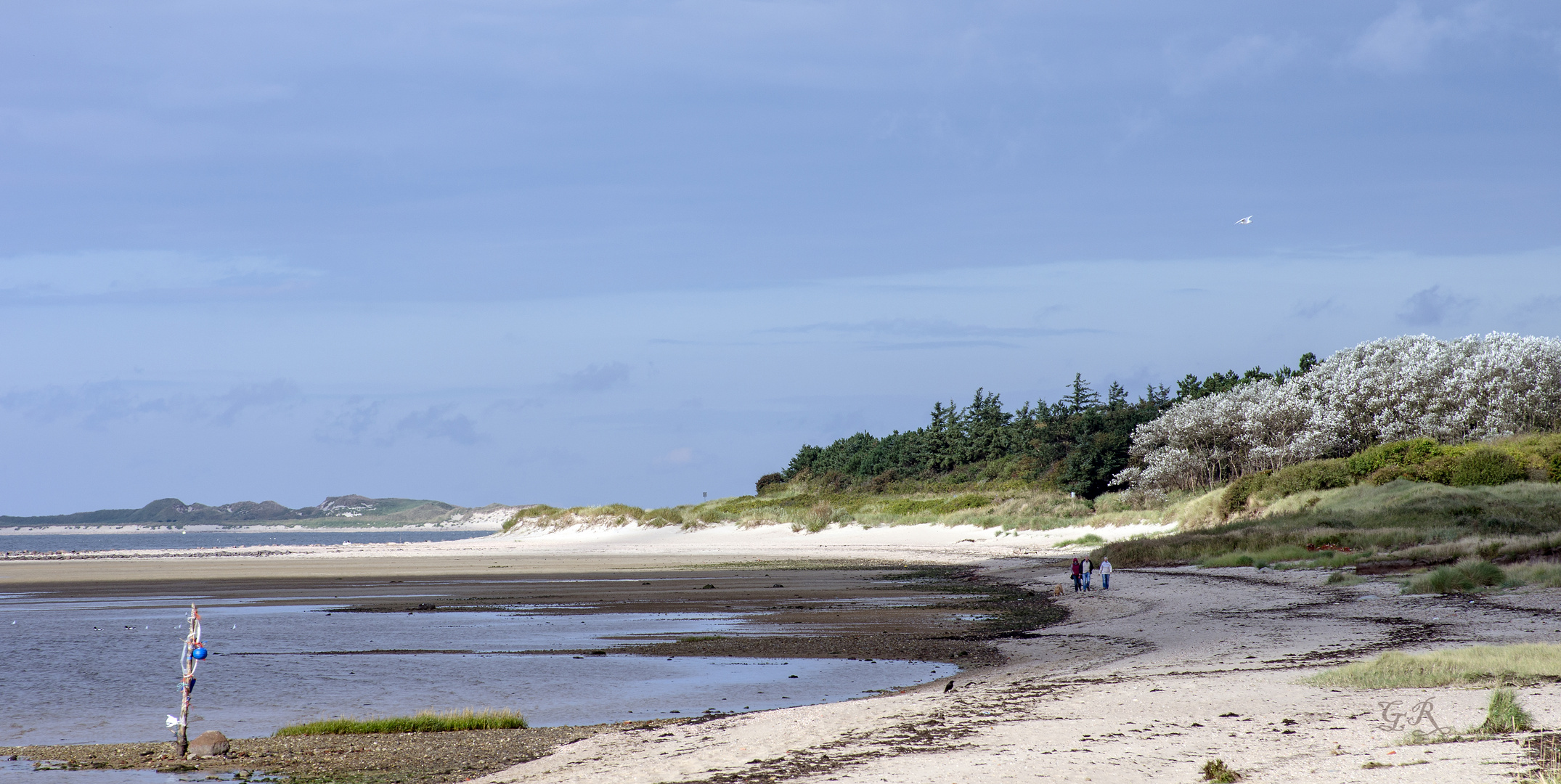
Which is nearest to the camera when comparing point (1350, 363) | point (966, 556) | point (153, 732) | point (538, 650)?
point (153, 732)

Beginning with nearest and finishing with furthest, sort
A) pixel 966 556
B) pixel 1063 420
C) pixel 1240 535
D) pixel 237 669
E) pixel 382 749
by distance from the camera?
pixel 382 749, pixel 237 669, pixel 1240 535, pixel 966 556, pixel 1063 420

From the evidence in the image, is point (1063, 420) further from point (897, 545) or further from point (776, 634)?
point (776, 634)

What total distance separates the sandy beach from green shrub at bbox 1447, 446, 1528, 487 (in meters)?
19.5

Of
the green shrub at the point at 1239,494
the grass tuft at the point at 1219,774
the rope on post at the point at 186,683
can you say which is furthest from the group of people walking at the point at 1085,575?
the rope on post at the point at 186,683

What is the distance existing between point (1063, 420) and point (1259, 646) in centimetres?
7766

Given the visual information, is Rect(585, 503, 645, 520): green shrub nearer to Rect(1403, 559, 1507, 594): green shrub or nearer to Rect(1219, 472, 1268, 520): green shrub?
Rect(1219, 472, 1268, 520): green shrub

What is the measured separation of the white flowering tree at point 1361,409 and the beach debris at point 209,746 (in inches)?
2275

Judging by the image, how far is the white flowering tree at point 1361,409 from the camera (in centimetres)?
5844

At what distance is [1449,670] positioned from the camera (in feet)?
42.9

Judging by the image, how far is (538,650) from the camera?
71.9 feet

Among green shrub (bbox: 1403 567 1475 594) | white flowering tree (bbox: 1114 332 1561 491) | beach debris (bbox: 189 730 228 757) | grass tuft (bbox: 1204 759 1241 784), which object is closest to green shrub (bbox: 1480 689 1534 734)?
grass tuft (bbox: 1204 759 1241 784)

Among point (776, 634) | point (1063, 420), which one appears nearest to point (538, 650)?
point (776, 634)

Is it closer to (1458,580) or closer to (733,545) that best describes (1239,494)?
(1458,580)
